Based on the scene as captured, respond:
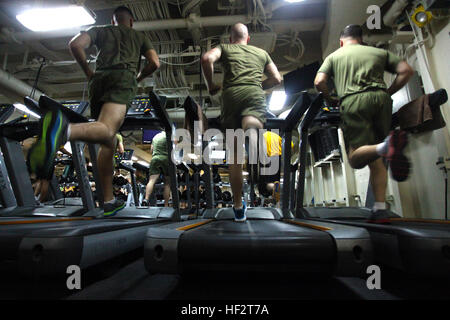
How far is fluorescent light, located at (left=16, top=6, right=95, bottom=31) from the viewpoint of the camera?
3.21m

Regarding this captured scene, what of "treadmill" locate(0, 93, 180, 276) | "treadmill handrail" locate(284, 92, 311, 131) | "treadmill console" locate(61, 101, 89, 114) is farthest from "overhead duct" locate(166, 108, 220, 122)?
"treadmill" locate(0, 93, 180, 276)

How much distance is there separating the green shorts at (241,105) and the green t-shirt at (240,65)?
2.6 inches

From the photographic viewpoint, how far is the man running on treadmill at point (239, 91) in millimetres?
1604

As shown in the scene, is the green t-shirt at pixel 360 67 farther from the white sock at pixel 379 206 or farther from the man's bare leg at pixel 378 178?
the white sock at pixel 379 206

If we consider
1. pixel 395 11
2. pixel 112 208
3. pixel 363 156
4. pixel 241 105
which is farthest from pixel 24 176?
pixel 395 11

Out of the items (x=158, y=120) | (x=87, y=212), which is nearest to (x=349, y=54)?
(x=158, y=120)

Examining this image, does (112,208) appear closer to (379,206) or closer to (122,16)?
(122,16)

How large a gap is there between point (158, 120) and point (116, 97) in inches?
16.1

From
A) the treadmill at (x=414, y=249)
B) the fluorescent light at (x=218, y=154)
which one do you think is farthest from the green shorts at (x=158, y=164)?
the treadmill at (x=414, y=249)

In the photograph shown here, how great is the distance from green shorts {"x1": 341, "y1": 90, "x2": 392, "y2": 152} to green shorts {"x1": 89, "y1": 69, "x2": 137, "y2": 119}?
1.54 meters

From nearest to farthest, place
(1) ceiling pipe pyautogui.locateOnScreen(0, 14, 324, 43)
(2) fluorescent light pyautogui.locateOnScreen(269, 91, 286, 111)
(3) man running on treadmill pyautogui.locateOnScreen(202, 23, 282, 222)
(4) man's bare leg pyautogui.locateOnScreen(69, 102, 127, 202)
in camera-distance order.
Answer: (4) man's bare leg pyautogui.locateOnScreen(69, 102, 127, 202)
(3) man running on treadmill pyautogui.locateOnScreen(202, 23, 282, 222)
(1) ceiling pipe pyautogui.locateOnScreen(0, 14, 324, 43)
(2) fluorescent light pyautogui.locateOnScreen(269, 91, 286, 111)

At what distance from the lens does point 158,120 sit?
77.4 inches

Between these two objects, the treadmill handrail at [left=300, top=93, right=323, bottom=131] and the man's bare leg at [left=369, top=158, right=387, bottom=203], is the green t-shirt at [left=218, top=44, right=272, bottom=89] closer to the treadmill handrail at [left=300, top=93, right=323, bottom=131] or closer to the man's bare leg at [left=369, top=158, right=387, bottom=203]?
the treadmill handrail at [left=300, top=93, right=323, bottom=131]

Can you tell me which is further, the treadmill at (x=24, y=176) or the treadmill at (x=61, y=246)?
the treadmill at (x=24, y=176)
